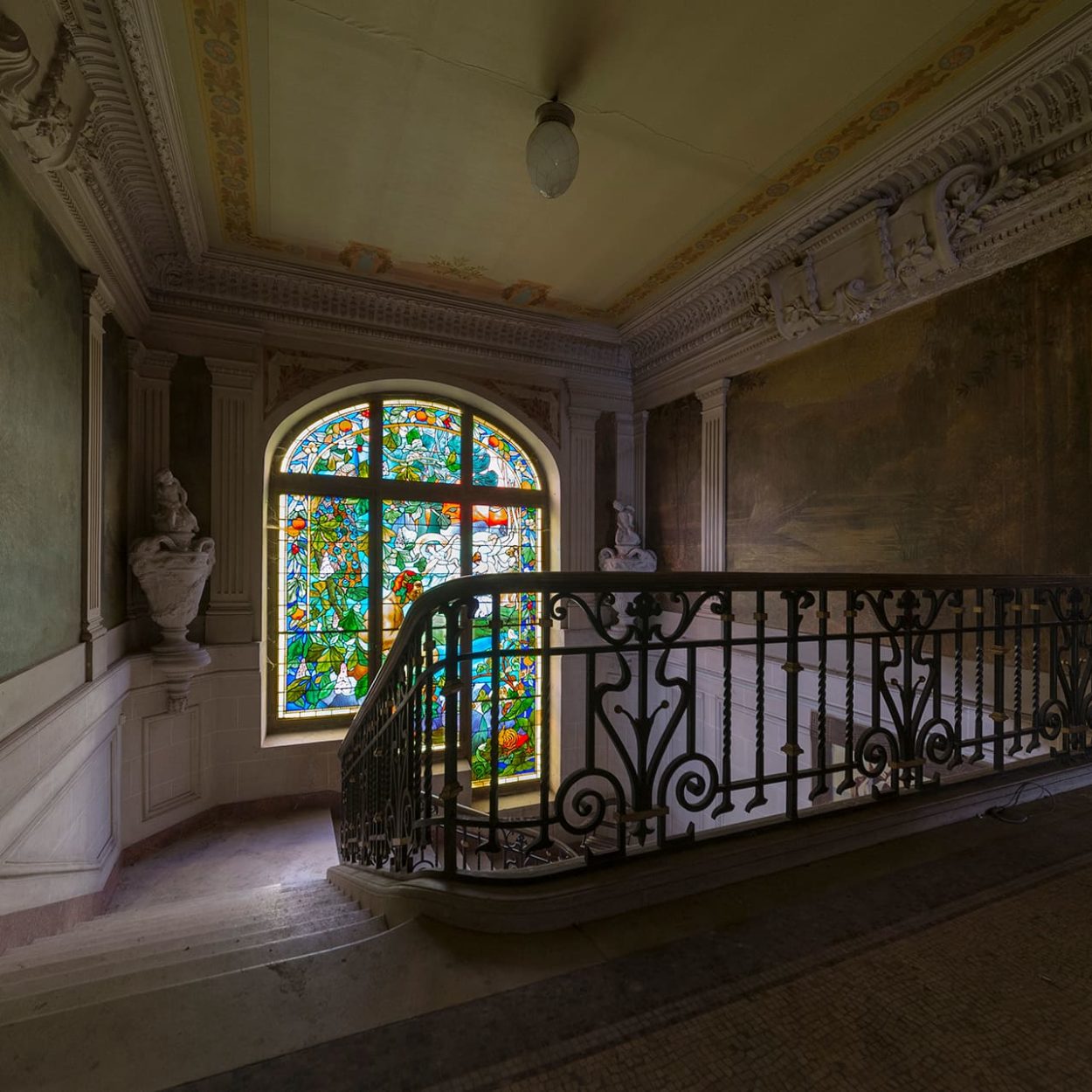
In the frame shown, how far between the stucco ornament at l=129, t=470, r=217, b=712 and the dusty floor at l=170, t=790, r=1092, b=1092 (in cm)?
360

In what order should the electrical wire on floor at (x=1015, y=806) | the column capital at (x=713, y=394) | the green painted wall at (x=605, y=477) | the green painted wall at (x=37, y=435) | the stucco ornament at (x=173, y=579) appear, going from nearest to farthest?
1. the electrical wire on floor at (x=1015, y=806)
2. the green painted wall at (x=37, y=435)
3. the stucco ornament at (x=173, y=579)
4. the column capital at (x=713, y=394)
5. the green painted wall at (x=605, y=477)

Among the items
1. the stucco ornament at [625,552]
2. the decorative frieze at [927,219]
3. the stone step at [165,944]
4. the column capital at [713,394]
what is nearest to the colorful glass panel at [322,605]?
the stucco ornament at [625,552]

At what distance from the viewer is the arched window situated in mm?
4750

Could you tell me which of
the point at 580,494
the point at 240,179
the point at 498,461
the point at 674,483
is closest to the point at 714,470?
the point at 674,483

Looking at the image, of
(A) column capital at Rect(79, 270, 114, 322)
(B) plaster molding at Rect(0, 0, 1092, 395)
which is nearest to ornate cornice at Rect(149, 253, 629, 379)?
(B) plaster molding at Rect(0, 0, 1092, 395)

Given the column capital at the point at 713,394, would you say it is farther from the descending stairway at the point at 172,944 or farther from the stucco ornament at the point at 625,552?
the descending stairway at the point at 172,944

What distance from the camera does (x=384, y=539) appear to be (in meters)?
5.06

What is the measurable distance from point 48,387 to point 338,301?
2500mm

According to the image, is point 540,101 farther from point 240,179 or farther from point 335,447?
point 335,447

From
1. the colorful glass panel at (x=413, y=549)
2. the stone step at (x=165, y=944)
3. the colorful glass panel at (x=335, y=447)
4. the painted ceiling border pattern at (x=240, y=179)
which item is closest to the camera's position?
the stone step at (x=165, y=944)

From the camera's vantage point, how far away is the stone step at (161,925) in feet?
6.58

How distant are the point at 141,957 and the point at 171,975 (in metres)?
0.51

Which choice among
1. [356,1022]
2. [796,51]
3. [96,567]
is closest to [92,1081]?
[356,1022]

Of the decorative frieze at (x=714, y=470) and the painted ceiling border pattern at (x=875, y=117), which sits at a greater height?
the painted ceiling border pattern at (x=875, y=117)
